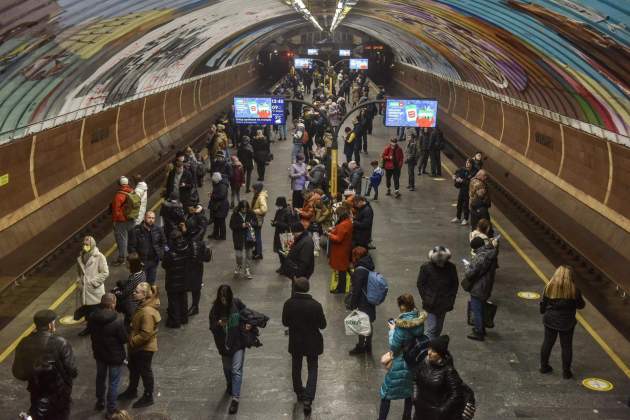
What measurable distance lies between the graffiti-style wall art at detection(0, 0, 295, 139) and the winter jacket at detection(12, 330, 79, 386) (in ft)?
15.6

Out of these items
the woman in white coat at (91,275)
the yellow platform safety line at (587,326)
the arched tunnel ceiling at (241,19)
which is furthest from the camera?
the arched tunnel ceiling at (241,19)

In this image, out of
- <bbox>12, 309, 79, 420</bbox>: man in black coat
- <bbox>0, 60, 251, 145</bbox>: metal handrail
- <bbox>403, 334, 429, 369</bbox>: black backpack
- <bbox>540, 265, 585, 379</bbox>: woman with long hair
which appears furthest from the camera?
<bbox>0, 60, 251, 145</bbox>: metal handrail

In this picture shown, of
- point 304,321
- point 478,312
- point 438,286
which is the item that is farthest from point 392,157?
point 304,321

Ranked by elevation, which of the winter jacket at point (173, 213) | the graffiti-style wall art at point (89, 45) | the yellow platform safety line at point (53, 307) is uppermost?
the graffiti-style wall art at point (89, 45)

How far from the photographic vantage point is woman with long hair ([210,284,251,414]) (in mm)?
8266

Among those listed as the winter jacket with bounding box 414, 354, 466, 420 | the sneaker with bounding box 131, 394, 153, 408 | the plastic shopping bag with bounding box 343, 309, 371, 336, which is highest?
the winter jacket with bounding box 414, 354, 466, 420

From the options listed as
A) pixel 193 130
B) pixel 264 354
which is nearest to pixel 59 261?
pixel 264 354

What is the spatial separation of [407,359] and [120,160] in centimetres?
1694

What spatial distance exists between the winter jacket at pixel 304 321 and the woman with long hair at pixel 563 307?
285 cm

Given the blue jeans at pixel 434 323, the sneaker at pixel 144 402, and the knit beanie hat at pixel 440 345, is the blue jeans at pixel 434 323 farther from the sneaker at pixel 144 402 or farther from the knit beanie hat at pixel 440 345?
the sneaker at pixel 144 402

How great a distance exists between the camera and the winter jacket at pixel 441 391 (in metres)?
6.28

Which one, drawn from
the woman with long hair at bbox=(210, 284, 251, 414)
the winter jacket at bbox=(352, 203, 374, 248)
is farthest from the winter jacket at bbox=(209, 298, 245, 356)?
the winter jacket at bbox=(352, 203, 374, 248)

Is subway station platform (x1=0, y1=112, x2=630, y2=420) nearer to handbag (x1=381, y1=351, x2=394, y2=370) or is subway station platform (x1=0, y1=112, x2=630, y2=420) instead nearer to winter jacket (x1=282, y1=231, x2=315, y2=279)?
winter jacket (x1=282, y1=231, x2=315, y2=279)

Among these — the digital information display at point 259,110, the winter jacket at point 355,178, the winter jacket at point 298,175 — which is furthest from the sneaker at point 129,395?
the digital information display at point 259,110
